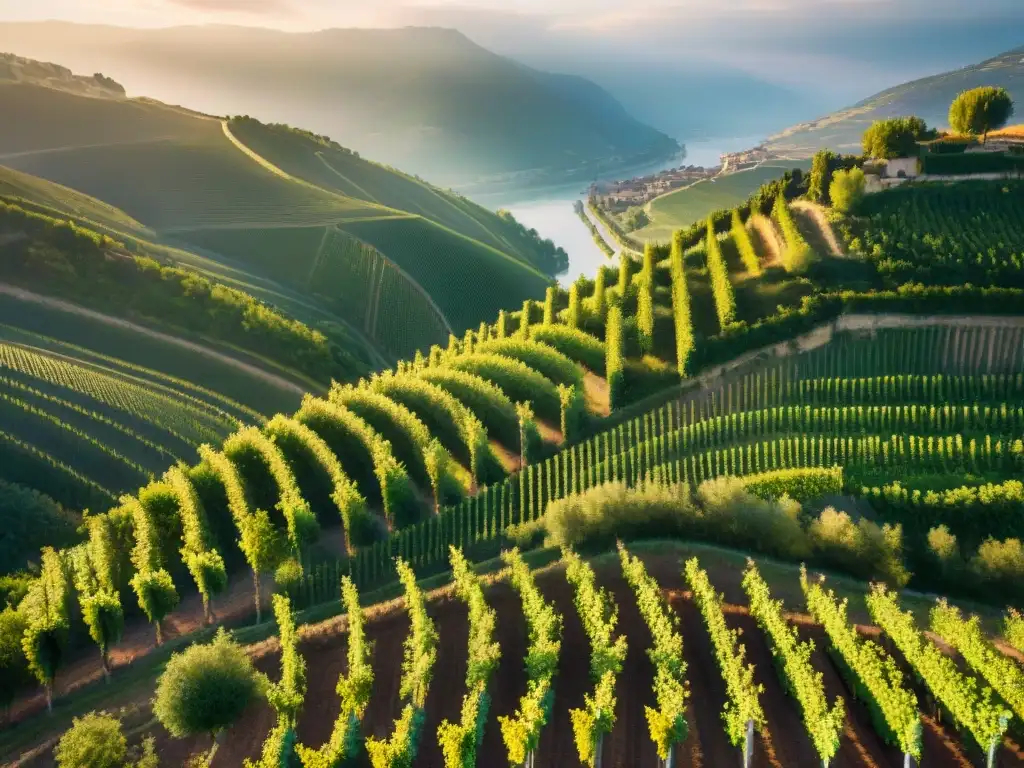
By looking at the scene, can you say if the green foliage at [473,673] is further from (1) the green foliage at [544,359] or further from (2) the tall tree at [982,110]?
(2) the tall tree at [982,110]

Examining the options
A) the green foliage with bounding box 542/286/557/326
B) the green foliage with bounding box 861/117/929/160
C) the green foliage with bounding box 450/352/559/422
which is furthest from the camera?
the green foliage with bounding box 861/117/929/160

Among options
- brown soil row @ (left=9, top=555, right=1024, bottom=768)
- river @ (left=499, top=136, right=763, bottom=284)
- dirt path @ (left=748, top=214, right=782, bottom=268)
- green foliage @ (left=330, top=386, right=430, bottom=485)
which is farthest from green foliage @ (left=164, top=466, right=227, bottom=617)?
river @ (left=499, top=136, right=763, bottom=284)

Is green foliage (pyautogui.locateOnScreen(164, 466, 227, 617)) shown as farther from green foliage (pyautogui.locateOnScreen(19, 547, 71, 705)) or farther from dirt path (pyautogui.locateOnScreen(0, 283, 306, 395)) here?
dirt path (pyautogui.locateOnScreen(0, 283, 306, 395))

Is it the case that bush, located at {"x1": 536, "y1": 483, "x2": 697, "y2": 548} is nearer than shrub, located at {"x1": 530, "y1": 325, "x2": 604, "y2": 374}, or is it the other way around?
bush, located at {"x1": 536, "y1": 483, "x2": 697, "y2": 548}

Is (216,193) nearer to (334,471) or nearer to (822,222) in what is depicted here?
(334,471)

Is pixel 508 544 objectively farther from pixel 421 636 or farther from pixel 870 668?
pixel 870 668

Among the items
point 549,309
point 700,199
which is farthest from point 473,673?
point 700,199
